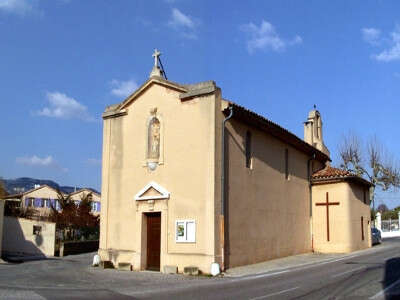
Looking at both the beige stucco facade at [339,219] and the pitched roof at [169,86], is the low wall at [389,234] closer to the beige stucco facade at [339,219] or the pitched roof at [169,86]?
the beige stucco facade at [339,219]

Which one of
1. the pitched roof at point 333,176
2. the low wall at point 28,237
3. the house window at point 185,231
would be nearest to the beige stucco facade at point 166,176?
the house window at point 185,231

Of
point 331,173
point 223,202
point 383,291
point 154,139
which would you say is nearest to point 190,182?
point 223,202

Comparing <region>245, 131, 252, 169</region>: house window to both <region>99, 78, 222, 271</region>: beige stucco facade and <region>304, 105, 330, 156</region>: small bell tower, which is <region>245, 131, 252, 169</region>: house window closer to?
<region>99, 78, 222, 271</region>: beige stucco facade

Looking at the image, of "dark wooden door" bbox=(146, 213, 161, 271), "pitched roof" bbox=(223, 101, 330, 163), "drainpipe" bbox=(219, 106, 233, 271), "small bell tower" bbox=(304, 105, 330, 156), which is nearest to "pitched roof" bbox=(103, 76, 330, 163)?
"pitched roof" bbox=(223, 101, 330, 163)

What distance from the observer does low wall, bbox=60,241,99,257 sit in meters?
25.0

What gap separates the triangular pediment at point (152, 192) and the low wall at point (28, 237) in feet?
31.5

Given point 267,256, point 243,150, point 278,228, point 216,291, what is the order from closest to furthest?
point 216,291 → point 243,150 → point 267,256 → point 278,228

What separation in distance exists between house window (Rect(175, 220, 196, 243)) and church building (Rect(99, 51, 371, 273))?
4 cm

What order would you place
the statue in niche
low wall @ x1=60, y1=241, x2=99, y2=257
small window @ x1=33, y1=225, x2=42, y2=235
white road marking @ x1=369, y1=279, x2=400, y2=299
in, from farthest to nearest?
1. small window @ x1=33, y1=225, x2=42, y2=235
2. low wall @ x1=60, y1=241, x2=99, y2=257
3. the statue in niche
4. white road marking @ x1=369, y1=279, x2=400, y2=299

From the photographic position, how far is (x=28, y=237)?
25.8 metres

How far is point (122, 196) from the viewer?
61.9ft

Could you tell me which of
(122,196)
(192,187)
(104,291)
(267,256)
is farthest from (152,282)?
(267,256)

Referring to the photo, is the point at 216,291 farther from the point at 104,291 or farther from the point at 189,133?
the point at 189,133

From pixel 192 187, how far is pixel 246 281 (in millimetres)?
4342
